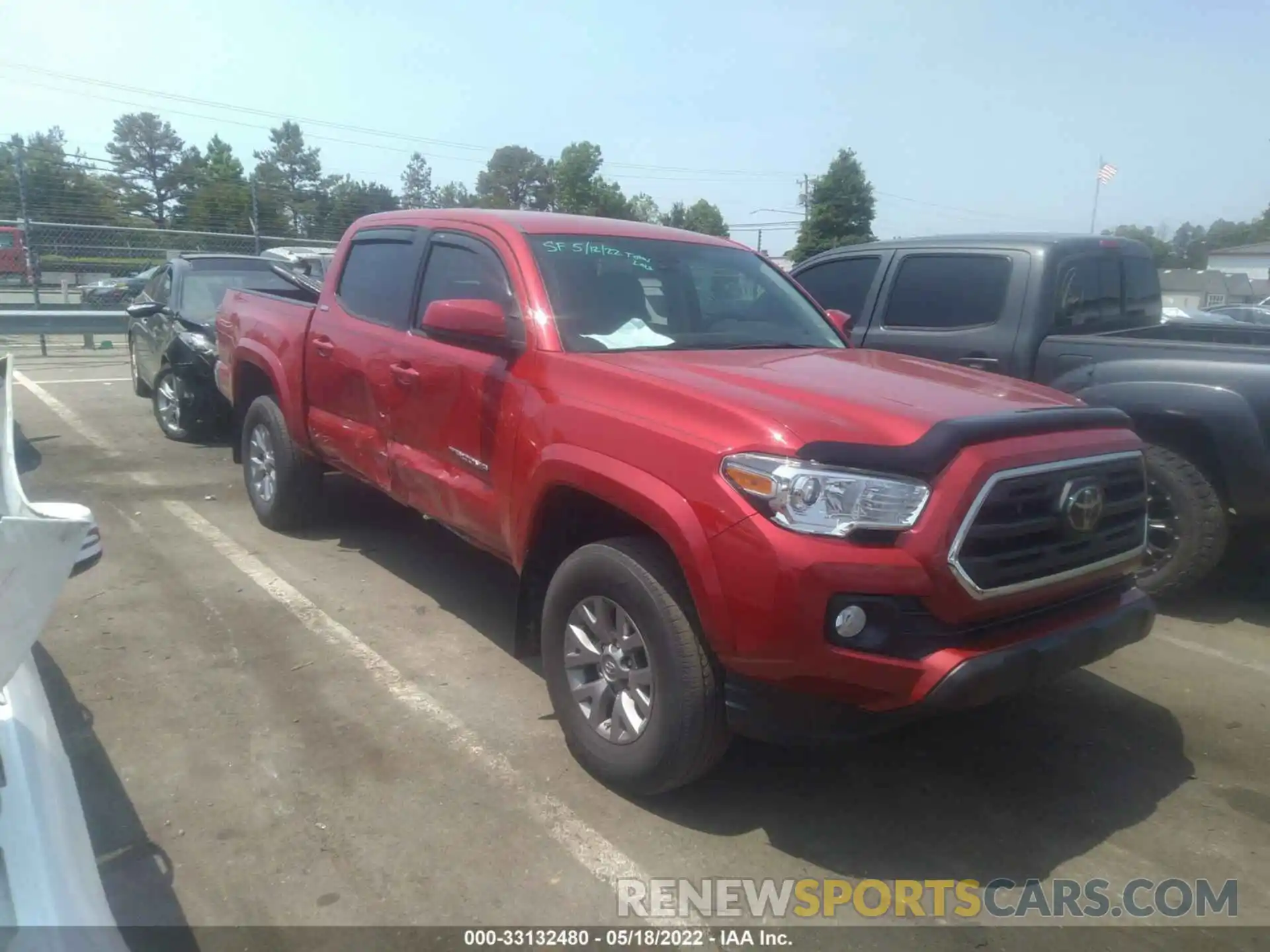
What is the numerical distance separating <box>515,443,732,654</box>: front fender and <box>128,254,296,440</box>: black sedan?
5226mm

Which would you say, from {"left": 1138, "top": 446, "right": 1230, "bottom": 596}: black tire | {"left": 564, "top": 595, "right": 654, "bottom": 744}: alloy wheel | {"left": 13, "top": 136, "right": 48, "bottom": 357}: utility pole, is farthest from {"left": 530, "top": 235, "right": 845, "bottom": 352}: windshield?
{"left": 13, "top": 136, "right": 48, "bottom": 357}: utility pole

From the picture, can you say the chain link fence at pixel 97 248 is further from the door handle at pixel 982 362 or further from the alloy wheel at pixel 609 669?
the alloy wheel at pixel 609 669

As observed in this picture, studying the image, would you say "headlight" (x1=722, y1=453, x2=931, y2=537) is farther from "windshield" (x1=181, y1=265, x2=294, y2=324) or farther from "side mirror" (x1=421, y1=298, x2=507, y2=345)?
"windshield" (x1=181, y1=265, x2=294, y2=324)

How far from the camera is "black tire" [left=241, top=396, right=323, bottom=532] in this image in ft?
19.6

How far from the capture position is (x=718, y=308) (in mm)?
4543

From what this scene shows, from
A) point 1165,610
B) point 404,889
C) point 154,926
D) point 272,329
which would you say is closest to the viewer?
point 154,926

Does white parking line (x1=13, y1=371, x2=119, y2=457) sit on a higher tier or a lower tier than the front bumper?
lower

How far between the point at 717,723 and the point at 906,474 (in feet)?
3.23

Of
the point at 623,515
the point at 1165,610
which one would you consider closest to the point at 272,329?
the point at 623,515

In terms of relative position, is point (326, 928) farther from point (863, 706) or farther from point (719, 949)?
point (863, 706)

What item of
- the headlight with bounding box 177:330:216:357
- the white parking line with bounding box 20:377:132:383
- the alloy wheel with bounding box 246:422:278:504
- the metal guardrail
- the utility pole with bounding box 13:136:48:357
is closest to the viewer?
the alloy wheel with bounding box 246:422:278:504

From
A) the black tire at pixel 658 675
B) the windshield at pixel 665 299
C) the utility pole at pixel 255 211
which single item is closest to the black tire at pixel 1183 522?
the windshield at pixel 665 299

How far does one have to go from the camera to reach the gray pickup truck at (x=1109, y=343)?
4.93 meters

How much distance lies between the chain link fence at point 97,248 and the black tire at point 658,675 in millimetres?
14855
